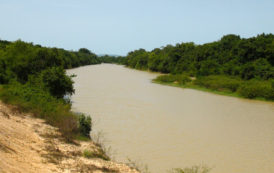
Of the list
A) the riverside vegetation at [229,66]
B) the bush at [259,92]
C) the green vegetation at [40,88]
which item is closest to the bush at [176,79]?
the riverside vegetation at [229,66]

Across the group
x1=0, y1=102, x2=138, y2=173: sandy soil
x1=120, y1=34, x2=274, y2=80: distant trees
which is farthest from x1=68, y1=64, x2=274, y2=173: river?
x1=120, y1=34, x2=274, y2=80: distant trees

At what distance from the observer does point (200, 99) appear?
1118 inches

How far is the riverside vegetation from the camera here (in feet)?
A: 107

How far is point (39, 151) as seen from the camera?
9.38 meters

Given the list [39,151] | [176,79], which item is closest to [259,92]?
[176,79]

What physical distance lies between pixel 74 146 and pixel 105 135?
407 cm

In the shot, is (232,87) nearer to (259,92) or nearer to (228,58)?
(259,92)

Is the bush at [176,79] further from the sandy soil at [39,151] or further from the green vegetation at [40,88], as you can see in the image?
the sandy soil at [39,151]

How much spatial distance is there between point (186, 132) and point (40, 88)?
925cm

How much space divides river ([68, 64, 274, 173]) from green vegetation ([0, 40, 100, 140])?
2.00 metres

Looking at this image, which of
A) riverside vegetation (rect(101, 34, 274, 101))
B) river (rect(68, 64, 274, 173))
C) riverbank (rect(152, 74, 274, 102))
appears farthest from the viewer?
riverside vegetation (rect(101, 34, 274, 101))

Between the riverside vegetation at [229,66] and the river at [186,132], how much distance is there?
21.1ft

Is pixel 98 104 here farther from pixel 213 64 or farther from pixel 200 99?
pixel 213 64

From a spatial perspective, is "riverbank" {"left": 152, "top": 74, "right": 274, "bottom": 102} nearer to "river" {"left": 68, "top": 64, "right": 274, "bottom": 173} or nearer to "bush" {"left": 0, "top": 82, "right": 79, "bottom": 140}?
"river" {"left": 68, "top": 64, "right": 274, "bottom": 173}
